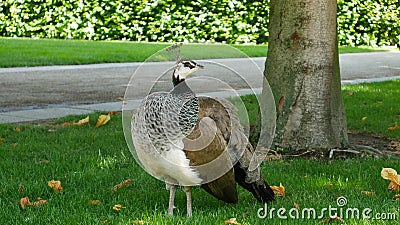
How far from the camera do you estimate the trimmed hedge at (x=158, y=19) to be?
20281mm

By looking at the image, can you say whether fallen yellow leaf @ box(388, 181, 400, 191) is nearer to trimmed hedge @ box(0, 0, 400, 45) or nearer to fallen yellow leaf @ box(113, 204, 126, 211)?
fallen yellow leaf @ box(113, 204, 126, 211)

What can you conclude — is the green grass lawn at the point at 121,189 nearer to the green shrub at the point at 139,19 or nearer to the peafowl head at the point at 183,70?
the peafowl head at the point at 183,70

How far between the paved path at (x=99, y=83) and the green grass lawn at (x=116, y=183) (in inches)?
27.6

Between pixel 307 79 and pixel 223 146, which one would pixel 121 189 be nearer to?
Answer: pixel 223 146

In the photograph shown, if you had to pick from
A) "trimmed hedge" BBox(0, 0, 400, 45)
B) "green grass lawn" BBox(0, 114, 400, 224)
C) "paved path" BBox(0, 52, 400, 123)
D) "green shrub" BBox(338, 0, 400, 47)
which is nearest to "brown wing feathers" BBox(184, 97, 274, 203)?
"green grass lawn" BBox(0, 114, 400, 224)

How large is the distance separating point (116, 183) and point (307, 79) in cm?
211

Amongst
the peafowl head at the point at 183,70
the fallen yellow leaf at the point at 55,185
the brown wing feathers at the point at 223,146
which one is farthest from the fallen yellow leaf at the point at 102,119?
the peafowl head at the point at 183,70

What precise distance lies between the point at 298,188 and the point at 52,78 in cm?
807

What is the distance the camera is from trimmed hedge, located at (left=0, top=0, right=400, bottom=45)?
66.5ft

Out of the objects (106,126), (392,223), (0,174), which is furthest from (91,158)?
(392,223)

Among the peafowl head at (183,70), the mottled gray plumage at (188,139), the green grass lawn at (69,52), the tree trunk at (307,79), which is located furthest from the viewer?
the green grass lawn at (69,52)

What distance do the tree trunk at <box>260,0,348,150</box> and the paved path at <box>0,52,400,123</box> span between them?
0.42m

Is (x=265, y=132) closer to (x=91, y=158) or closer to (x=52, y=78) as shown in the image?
(x=91, y=158)

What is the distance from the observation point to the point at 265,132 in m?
5.63
